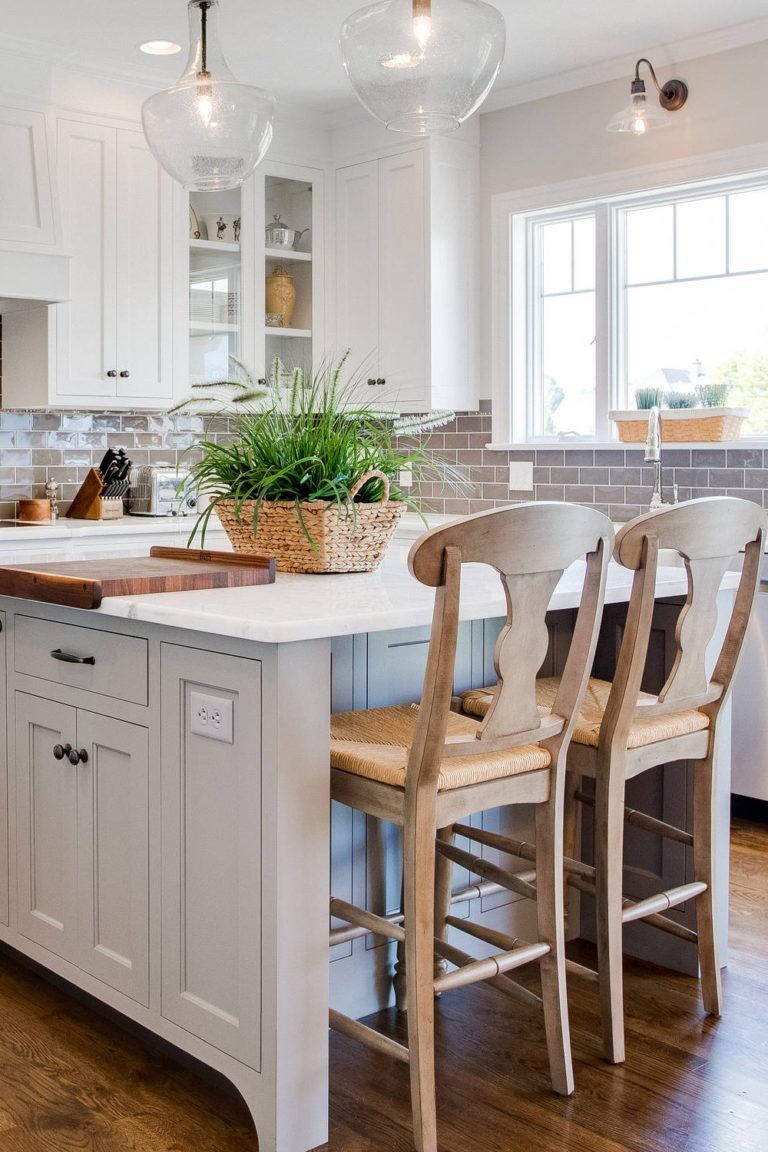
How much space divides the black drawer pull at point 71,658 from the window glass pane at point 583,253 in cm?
325

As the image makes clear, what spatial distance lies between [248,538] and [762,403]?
238 centimetres

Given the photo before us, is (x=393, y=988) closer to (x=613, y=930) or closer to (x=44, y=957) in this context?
(x=613, y=930)

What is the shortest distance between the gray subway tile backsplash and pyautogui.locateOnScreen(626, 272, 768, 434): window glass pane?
0.79ft

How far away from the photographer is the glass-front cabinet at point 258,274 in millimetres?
5098

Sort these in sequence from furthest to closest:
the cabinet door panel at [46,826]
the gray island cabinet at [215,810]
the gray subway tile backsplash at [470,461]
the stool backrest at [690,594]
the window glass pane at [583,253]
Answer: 1. the window glass pane at [583,253]
2. the gray subway tile backsplash at [470,461]
3. the cabinet door panel at [46,826]
4. the stool backrest at [690,594]
5. the gray island cabinet at [215,810]

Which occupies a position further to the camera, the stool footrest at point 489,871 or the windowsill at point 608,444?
the windowsill at point 608,444

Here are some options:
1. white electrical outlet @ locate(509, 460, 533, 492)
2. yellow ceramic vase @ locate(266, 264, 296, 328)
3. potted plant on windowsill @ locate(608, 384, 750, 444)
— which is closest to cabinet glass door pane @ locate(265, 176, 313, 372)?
yellow ceramic vase @ locate(266, 264, 296, 328)

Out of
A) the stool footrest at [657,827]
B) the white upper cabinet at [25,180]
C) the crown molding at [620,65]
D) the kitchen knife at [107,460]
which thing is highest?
the crown molding at [620,65]

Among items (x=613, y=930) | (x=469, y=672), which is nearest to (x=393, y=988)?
(x=613, y=930)

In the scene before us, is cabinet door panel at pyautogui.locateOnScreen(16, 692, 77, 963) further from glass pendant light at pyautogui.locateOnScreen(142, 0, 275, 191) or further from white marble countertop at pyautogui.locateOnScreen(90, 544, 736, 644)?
glass pendant light at pyautogui.locateOnScreen(142, 0, 275, 191)

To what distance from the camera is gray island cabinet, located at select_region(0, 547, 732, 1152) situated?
193 centimetres

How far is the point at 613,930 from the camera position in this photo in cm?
228

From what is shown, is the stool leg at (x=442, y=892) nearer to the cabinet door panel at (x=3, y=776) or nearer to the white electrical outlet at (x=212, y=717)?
the white electrical outlet at (x=212, y=717)

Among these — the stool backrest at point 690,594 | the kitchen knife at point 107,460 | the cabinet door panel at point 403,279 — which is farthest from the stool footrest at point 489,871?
the kitchen knife at point 107,460
